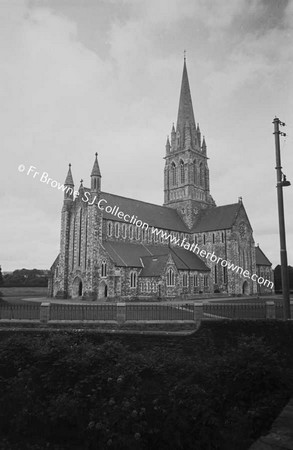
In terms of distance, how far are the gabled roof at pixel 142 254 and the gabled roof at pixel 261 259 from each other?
1525 centimetres

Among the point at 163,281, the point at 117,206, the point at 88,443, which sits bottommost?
the point at 88,443

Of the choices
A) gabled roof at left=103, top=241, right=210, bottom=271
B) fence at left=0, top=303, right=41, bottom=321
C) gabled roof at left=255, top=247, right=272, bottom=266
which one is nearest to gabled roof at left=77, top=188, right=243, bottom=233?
gabled roof at left=103, top=241, right=210, bottom=271

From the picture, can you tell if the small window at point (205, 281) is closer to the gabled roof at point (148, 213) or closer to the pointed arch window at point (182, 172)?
the gabled roof at point (148, 213)

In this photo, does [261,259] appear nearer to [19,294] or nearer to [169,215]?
[169,215]

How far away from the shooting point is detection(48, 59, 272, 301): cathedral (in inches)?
1658

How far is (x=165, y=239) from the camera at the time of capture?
5338 centimetres

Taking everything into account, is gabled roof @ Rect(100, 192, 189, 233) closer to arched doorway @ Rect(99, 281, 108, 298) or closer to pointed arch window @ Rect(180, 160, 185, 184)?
pointed arch window @ Rect(180, 160, 185, 184)

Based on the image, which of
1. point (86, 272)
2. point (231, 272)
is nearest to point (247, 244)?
point (231, 272)

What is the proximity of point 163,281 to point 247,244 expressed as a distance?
20.7 m

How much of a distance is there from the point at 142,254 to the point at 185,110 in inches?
1266


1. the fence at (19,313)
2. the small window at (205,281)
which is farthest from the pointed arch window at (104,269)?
the small window at (205,281)

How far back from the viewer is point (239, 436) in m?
7.34

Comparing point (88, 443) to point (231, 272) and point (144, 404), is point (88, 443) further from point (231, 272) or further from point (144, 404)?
point (231, 272)

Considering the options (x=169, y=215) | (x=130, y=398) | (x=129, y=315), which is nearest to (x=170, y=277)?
(x=169, y=215)
